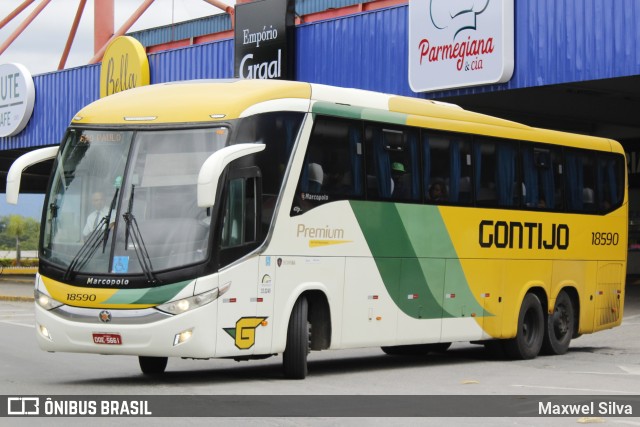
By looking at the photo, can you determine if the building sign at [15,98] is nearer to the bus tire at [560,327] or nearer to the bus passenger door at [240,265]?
the bus tire at [560,327]

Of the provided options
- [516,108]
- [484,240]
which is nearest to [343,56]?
[516,108]

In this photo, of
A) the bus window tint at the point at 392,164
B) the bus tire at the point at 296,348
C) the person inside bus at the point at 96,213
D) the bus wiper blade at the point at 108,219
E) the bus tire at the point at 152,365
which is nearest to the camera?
the bus wiper blade at the point at 108,219

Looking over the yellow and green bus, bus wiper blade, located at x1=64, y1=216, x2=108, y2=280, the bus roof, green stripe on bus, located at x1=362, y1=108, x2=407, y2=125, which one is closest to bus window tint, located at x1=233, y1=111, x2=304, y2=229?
the yellow and green bus

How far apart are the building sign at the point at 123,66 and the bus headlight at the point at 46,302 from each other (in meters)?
24.0

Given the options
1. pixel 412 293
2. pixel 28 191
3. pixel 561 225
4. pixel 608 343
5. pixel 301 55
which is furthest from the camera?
pixel 28 191

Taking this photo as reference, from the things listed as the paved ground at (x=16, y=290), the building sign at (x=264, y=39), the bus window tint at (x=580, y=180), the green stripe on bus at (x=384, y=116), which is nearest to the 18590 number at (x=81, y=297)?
the green stripe on bus at (x=384, y=116)

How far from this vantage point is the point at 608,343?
21406 millimetres

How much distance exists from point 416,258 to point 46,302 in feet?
16.3

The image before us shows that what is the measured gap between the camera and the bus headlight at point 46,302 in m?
13.3

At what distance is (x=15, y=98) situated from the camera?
44594 millimetres

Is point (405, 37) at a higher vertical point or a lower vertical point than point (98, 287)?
higher

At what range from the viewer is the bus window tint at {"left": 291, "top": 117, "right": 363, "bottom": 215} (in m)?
14.2

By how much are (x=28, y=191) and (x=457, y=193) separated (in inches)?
2648

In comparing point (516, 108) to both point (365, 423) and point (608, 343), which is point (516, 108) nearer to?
point (608, 343)
